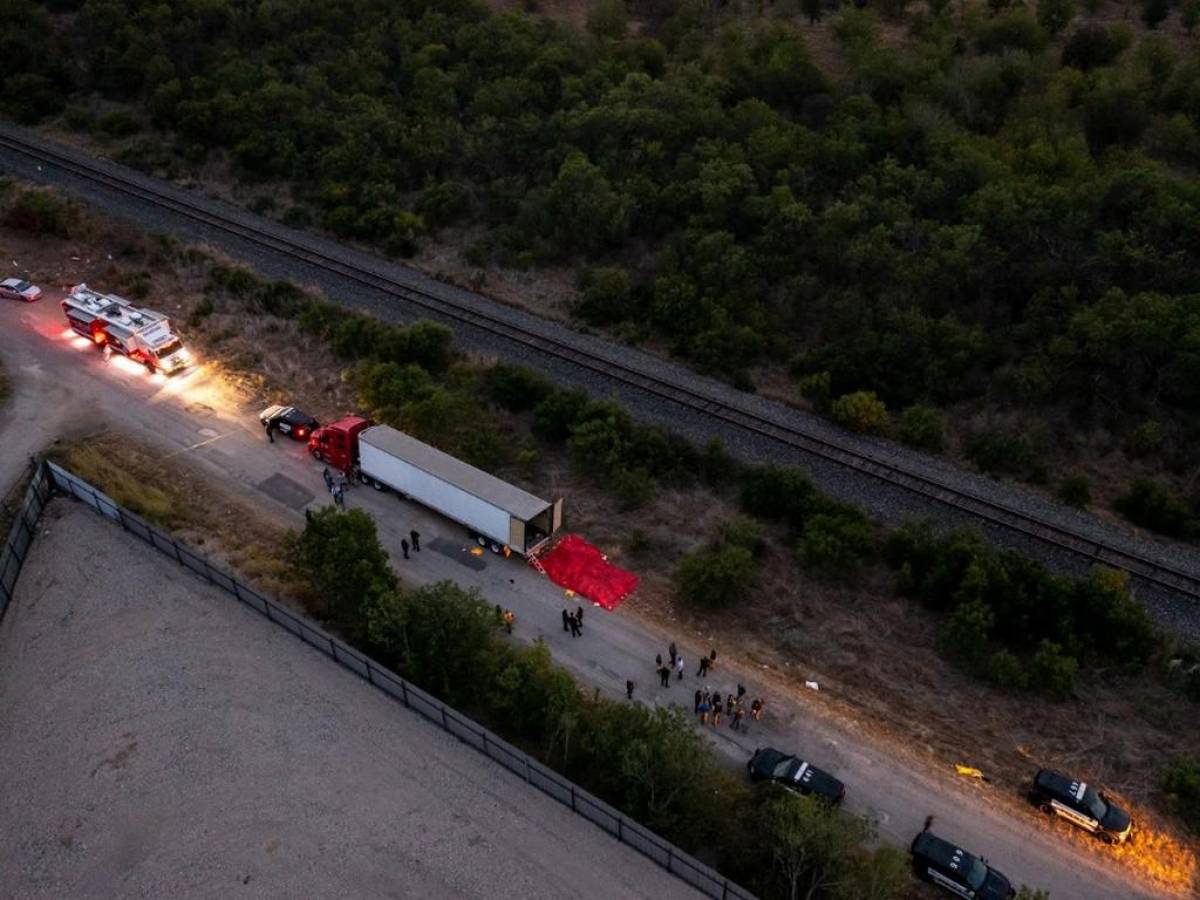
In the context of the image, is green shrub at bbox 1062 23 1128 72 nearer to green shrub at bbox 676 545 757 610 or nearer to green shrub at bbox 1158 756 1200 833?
green shrub at bbox 676 545 757 610

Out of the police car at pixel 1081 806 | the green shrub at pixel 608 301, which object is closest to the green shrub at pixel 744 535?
the police car at pixel 1081 806

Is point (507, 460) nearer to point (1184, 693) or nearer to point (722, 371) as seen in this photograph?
point (722, 371)

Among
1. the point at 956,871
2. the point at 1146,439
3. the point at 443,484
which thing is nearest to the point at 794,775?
the point at 956,871

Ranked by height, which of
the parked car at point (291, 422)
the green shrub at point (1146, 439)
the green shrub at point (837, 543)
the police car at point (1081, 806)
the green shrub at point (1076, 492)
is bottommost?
the parked car at point (291, 422)

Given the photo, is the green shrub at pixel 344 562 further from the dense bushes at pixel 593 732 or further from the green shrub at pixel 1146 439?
the green shrub at pixel 1146 439

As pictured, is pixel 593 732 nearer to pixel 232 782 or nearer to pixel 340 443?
pixel 232 782

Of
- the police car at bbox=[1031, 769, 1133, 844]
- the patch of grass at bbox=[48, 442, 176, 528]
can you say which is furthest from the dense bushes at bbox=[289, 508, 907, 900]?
the patch of grass at bbox=[48, 442, 176, 528]

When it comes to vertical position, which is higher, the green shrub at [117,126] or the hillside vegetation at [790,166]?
the hillside vegetation at [790,166]

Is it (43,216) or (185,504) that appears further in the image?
(43,216)
